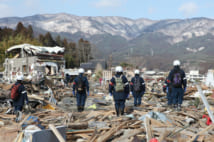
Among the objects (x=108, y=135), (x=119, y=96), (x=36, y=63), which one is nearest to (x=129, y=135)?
(x=108, y=135)

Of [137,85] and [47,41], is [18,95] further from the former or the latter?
[47,41]

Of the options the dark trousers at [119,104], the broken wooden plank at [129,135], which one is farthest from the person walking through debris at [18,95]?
the broken wooden plank at [129,135]

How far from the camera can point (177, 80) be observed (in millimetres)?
9703

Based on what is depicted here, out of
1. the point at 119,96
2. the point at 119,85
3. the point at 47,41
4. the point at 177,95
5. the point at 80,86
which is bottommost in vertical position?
the point at 177,95

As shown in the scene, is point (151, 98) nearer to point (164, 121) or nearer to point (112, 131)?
point (164, 121)

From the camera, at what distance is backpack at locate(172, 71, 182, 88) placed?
9703 millimetres

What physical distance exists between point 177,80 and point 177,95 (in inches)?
24.8

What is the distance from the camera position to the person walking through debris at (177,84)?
32.0 ft

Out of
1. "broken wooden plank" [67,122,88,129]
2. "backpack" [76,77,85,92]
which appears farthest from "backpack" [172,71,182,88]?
"broken wooden plank" [67,122,88,129]

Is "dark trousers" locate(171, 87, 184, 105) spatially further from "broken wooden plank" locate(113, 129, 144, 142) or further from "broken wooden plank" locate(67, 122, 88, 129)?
"broken wooden plank" locate(67, 122, 88, 129)

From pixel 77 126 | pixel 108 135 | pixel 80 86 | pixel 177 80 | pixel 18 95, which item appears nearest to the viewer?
pixel 108 135

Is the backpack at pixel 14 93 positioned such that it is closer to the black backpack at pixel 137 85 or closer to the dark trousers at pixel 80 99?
the dark trousers at pixel 80 99

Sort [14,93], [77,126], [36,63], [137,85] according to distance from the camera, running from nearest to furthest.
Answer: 1. [77,126]
2. [14,93]
3. [137,85]
4. [36,63]

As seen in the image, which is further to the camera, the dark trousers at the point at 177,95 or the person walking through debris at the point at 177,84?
the dark trousers at the point at 177,95
